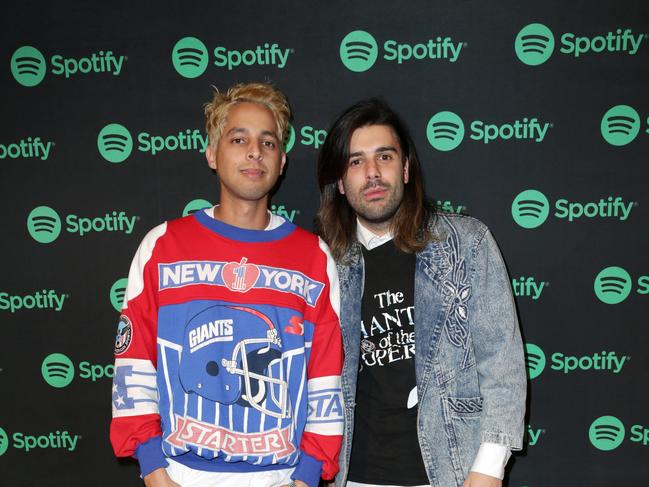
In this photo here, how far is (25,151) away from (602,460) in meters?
3.01

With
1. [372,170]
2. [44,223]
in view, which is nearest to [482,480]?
[372,170]

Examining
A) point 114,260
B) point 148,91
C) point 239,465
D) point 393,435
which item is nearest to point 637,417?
point 393,435

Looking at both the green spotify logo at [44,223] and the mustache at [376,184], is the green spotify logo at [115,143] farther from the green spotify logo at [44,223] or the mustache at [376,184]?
the mustache at [376,184]

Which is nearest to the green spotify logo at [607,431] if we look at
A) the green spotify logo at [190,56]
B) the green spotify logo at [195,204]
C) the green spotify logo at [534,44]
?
the green spotify logo at [534,44]

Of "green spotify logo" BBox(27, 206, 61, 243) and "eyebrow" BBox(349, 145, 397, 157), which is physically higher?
"eyebrow" BBox(349, 145, 397, 157)

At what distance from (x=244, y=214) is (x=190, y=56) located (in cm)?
99

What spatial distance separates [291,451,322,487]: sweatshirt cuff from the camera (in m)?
1.71

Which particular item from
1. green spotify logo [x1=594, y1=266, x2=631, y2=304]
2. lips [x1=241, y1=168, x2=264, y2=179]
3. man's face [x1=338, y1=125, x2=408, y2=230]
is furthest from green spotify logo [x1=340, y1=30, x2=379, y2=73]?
green spotify logo [x1=594, y1=266, x2=631, y2=304]

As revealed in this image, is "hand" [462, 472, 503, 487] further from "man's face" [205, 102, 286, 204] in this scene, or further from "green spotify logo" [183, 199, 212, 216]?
"green spotify logo" [183, 199, 212, 216]

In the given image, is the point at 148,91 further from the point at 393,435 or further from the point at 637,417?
the point at 637,417

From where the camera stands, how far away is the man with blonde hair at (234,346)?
1.66 meters

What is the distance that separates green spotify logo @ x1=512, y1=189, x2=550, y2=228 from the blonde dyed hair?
1095 millimetres

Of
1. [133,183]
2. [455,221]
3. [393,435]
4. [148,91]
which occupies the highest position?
[148,91]

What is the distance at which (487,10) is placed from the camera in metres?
2.30
